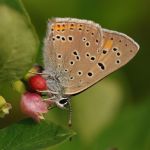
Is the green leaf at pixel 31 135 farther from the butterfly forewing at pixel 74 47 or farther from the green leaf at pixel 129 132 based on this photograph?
the green leaf at pixel 129 132

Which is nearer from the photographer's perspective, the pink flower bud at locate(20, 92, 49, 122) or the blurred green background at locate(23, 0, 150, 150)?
the pink flower bud at locate(20, 92, 49, 122)

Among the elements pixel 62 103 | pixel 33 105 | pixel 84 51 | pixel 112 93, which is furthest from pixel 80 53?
pixel 112 93

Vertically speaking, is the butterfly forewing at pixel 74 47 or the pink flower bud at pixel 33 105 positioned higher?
the butterfly forewing at pixel 74 47

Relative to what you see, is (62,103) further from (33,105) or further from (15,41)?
(15,41)

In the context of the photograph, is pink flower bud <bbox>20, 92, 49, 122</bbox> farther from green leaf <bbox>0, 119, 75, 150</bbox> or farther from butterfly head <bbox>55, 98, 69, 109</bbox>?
butterfly head <bbox>55, 98, 69, 109</bbox>

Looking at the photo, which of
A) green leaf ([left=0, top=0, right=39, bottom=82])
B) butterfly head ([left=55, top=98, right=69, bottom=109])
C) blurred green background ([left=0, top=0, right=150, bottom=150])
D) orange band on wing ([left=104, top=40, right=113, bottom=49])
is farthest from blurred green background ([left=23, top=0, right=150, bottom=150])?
green leaf ([left=0, top=0, right=39, bottom=82])

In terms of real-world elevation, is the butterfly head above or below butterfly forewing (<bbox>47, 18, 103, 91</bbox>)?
below

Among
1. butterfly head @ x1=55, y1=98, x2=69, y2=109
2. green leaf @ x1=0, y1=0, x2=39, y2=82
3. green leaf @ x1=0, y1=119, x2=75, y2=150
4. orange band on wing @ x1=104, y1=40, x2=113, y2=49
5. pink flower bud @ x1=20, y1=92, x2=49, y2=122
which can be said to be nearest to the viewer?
green leaf @ x1=0, y1=0, x2=39, y2=82

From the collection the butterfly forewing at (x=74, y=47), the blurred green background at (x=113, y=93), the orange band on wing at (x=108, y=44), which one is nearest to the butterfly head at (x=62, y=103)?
the butterfly forewing at (x=74, y=47)
